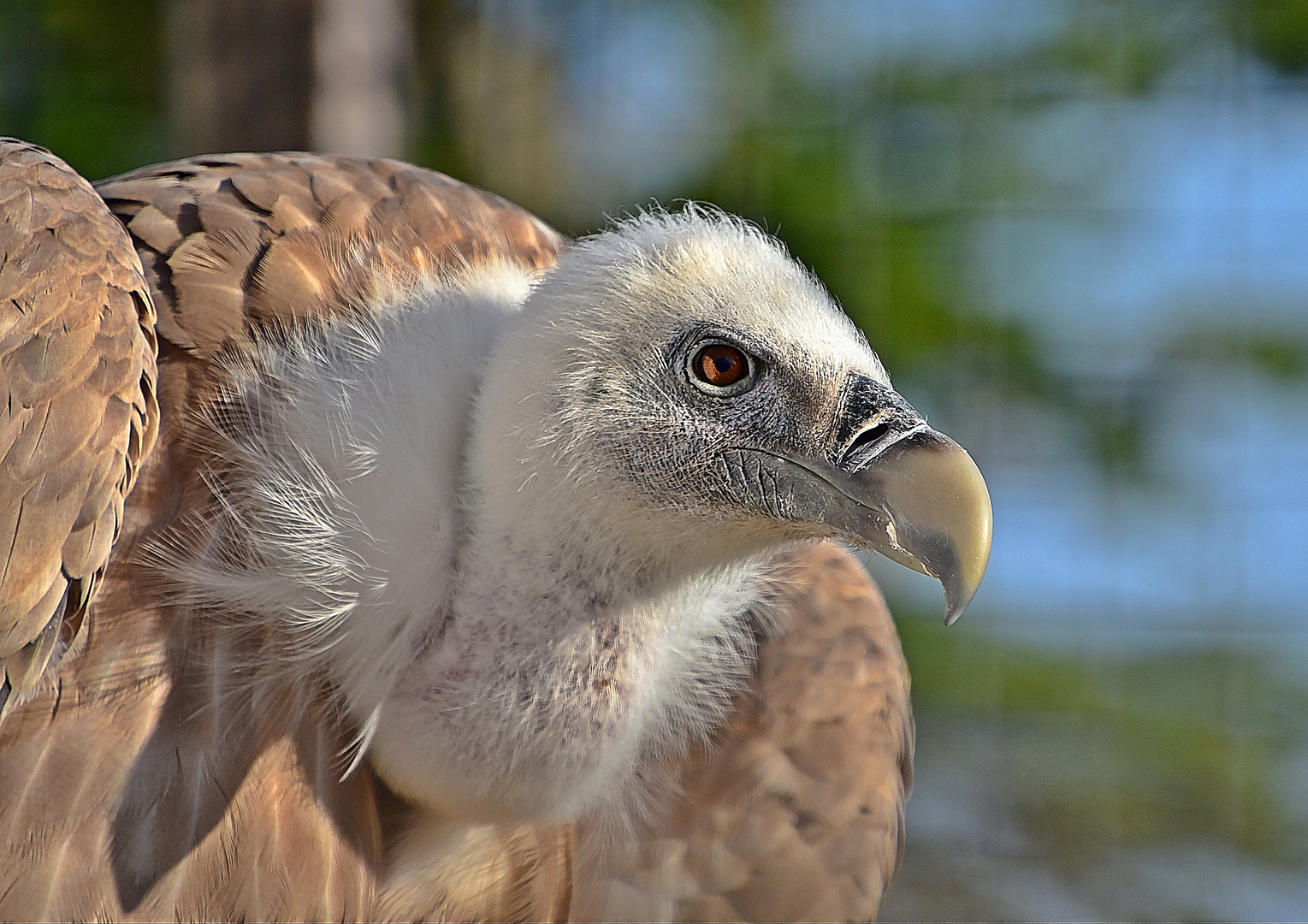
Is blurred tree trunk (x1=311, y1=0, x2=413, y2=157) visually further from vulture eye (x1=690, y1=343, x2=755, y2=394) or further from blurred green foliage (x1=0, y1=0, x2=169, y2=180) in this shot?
vulture eye (x1=690, y1=343, x2=755, y2=394)

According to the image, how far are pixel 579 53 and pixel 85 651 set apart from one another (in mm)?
3278

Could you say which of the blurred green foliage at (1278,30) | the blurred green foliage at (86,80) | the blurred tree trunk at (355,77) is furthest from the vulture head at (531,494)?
the blurred green foliage at (1278,30)

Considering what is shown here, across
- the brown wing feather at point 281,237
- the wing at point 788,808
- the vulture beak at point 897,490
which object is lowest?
the wing at point 788,808

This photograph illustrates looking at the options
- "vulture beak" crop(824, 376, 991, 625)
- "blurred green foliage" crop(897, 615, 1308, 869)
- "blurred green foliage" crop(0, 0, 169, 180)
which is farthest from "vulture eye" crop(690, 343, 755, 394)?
"blurred green foliage" crop(0, 0, 169, 180)

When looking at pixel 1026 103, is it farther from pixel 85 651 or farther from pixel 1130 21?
pixel 85 651

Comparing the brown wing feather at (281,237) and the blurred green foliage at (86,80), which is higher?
the brown wing feather at (281,237)

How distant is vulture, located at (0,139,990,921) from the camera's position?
128cm

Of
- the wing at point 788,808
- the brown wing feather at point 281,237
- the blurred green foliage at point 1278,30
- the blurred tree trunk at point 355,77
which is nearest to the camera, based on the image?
the brown wing feather at point 281,237

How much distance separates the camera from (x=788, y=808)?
1.73m

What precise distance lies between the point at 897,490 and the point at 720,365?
0.25 metres

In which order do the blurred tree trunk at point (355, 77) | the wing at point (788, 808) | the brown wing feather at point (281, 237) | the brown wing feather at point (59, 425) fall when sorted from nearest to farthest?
the brown wing feather at point (59, 425) < the brown wing feather at point (281, 237) < the wing at point (788, 808) < the blurred tree trunk at point (355, 77)

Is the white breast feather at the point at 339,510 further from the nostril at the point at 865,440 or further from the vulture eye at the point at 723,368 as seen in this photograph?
the nostril at the point at 865,440

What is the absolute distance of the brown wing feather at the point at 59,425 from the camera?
118 cm

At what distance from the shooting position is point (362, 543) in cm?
137
